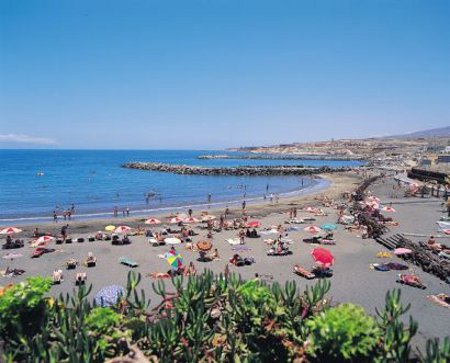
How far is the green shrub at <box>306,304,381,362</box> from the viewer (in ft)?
26.2

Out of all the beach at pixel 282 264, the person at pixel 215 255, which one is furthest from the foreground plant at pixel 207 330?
the person at pixel 215 255

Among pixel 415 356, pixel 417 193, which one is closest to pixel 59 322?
pixel 415 356

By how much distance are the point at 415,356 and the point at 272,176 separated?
76.8m

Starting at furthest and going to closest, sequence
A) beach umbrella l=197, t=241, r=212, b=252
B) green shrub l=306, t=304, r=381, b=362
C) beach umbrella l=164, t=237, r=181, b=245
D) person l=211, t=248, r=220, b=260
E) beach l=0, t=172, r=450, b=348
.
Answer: beach umbrella l=164, t=237, r=181, b=245, beach umbrella l=197, t=241, r=212, b=252, person l=211, t=248, r=220, b=260, beach l=0, t=172, r=450, b=348, green shrub l=306, t=304, r=381, b=362

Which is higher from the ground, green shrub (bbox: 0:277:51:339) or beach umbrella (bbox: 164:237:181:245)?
green shrub (bbox: 0:277:51:339)

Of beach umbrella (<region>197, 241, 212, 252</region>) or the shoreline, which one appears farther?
the shoreline

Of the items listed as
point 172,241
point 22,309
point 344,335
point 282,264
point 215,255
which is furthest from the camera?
point 172,241

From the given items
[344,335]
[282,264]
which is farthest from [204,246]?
[344,335]

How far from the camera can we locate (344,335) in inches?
316

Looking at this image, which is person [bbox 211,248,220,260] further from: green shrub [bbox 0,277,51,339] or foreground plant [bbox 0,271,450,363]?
green shrub [bbox 0,277,51,339]

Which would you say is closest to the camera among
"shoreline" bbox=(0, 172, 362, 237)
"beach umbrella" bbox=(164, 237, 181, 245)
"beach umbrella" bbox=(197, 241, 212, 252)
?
"beach umbrella" bbox=(197, 241, 212, 252)

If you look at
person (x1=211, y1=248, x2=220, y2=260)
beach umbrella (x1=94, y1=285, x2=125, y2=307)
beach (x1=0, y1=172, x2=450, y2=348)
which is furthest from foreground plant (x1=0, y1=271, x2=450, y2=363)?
person (x1=211, y1=248, x2=220, y2=260)

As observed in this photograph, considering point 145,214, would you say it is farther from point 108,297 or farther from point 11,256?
point 108,297

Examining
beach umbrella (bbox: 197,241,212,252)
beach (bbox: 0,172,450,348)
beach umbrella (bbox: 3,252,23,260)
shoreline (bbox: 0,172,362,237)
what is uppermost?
beach umbrella (bbox: 3,252,23,260)
